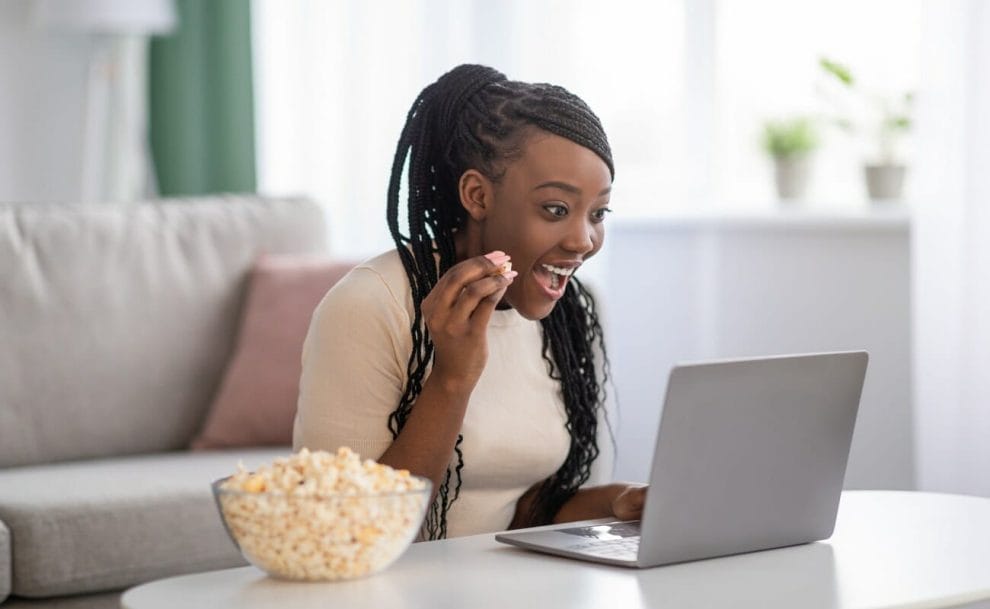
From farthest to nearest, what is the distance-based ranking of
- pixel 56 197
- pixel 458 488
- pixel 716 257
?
pixel 56 197 < pixel 716 257 < pixel 458 488

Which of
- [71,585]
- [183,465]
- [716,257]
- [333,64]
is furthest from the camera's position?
[333,64]

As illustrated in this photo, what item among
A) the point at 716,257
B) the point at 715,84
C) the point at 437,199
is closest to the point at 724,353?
the point at 716,257

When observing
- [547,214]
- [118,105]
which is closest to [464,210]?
[547,214]

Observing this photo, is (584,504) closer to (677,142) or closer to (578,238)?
(578,238)

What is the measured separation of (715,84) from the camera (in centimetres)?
326

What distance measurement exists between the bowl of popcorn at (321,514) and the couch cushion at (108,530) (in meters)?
1.21

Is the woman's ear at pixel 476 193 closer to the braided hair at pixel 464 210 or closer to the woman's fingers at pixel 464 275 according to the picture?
the braided hair at pixel 464 210

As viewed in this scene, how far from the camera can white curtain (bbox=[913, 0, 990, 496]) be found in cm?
264

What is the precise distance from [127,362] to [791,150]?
5.01 feet

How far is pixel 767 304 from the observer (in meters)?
3.17

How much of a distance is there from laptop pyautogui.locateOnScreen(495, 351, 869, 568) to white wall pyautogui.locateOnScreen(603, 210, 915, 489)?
1.62m

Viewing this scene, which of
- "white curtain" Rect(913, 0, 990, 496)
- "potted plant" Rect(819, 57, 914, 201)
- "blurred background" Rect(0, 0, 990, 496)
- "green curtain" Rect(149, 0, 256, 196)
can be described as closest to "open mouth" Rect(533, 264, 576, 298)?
"blurred background" Rect(0, 0, 990, 496)

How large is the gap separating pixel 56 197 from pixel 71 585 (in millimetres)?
2260

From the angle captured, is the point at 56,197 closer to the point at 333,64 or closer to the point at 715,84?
the point at 333,64
